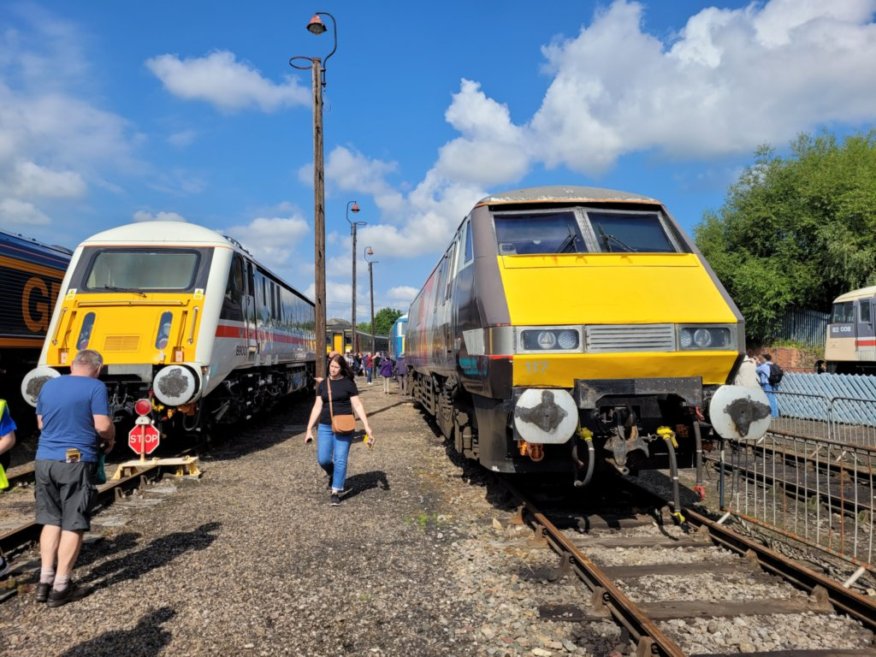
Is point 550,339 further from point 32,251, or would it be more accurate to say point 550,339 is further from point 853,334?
point 853,334

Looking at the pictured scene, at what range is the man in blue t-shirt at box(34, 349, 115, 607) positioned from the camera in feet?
13.9

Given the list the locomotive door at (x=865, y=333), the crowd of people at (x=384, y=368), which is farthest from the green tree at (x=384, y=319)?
the locomotive door at (x=865, y=333)

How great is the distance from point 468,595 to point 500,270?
2688 mm

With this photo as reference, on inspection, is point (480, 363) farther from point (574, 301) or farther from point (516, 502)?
point (516, 502)

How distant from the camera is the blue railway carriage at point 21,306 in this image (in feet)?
37.4

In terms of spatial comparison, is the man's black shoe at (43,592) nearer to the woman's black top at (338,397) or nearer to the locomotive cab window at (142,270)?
the woman's black top at (338,397)

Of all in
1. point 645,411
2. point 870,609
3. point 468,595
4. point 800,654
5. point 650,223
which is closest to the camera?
point 800,654

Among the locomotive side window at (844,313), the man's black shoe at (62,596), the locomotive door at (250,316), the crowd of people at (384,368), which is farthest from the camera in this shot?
the crowd of people at (384,368)

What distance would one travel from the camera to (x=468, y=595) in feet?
14.2

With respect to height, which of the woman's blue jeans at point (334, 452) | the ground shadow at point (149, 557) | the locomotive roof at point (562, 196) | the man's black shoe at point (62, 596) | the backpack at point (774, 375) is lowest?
the ground shadow at point (149, 557)

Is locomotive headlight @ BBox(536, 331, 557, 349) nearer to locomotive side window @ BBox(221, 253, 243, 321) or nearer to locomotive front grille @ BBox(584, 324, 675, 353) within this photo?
locomotive front grille @ BBox(584, 324, 675, 353)

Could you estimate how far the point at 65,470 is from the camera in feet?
14.2

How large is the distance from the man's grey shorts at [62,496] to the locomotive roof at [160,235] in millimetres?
5804

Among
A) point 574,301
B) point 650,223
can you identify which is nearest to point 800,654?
point 574,301
